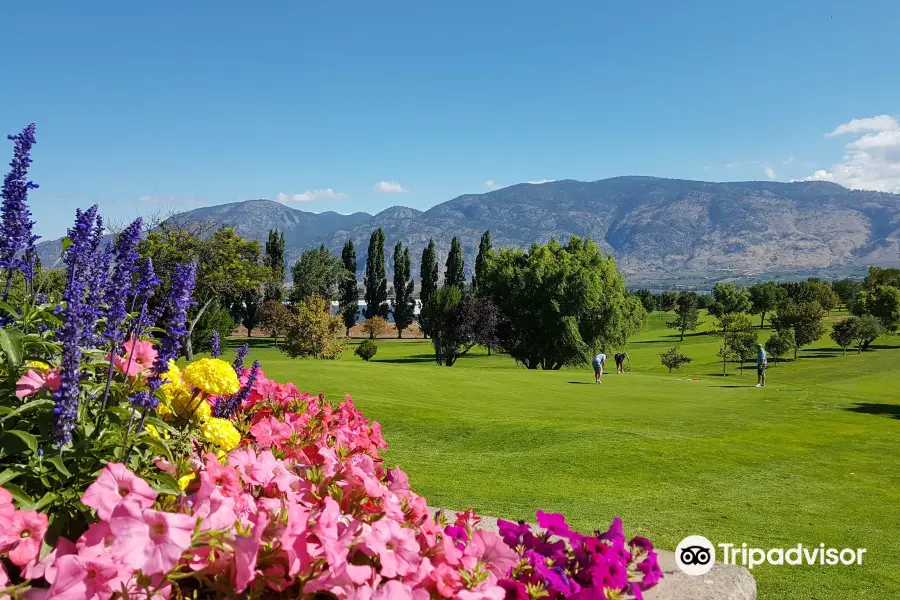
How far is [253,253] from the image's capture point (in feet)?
140

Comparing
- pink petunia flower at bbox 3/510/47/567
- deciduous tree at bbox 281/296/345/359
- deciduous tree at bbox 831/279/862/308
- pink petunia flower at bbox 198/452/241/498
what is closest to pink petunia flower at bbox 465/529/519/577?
pink petunia flower at bbox 198/452/241/498

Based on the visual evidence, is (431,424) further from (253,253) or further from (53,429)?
(253,253)

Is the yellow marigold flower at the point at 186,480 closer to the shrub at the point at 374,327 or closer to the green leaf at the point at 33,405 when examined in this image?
the green leaf at the point at 33,405

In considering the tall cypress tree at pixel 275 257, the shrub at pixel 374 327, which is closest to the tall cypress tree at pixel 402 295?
the shrub at pixel 374 327

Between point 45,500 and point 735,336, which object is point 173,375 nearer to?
point 45,500

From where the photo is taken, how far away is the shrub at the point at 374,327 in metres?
79.6

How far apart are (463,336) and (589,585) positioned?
40776mm

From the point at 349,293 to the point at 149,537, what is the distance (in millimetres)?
82651

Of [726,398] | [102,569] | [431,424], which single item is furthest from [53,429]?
[726,398]

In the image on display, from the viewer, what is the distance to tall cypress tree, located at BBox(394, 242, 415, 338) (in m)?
84.0

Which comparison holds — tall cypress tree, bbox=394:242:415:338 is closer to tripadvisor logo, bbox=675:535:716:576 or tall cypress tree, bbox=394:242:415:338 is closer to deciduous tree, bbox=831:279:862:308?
deciduous tree, bbox=831:279:862:308

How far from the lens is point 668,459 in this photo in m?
9.98

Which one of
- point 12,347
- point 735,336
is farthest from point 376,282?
point 12,347

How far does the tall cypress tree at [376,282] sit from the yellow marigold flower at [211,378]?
84.9 metres
